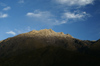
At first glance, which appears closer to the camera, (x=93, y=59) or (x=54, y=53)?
(x=93, y=59)

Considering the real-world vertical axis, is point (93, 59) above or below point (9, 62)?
below

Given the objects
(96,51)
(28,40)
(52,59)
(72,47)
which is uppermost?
(28,40)

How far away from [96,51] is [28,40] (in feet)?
294

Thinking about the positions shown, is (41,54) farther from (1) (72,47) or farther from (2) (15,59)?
(1) (72,47)

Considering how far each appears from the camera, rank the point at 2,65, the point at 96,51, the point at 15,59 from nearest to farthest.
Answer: the point at 2,65
the point at 15,59
the point at 96,51

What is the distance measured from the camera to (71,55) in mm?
83312

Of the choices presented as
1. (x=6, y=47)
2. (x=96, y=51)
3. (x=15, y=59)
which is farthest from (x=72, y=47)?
(x=15, y=59)

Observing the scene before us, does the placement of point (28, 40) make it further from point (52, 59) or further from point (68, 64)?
point (68, 64)

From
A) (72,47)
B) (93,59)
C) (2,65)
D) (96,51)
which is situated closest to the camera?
(93,59)

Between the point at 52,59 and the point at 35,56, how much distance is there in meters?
11.5

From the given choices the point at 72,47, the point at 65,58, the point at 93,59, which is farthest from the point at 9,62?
the point at 72,47

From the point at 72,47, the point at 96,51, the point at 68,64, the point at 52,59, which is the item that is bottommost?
the point at 68,64

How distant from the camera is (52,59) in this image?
8462 centimetres

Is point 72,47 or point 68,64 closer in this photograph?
point 68,64
